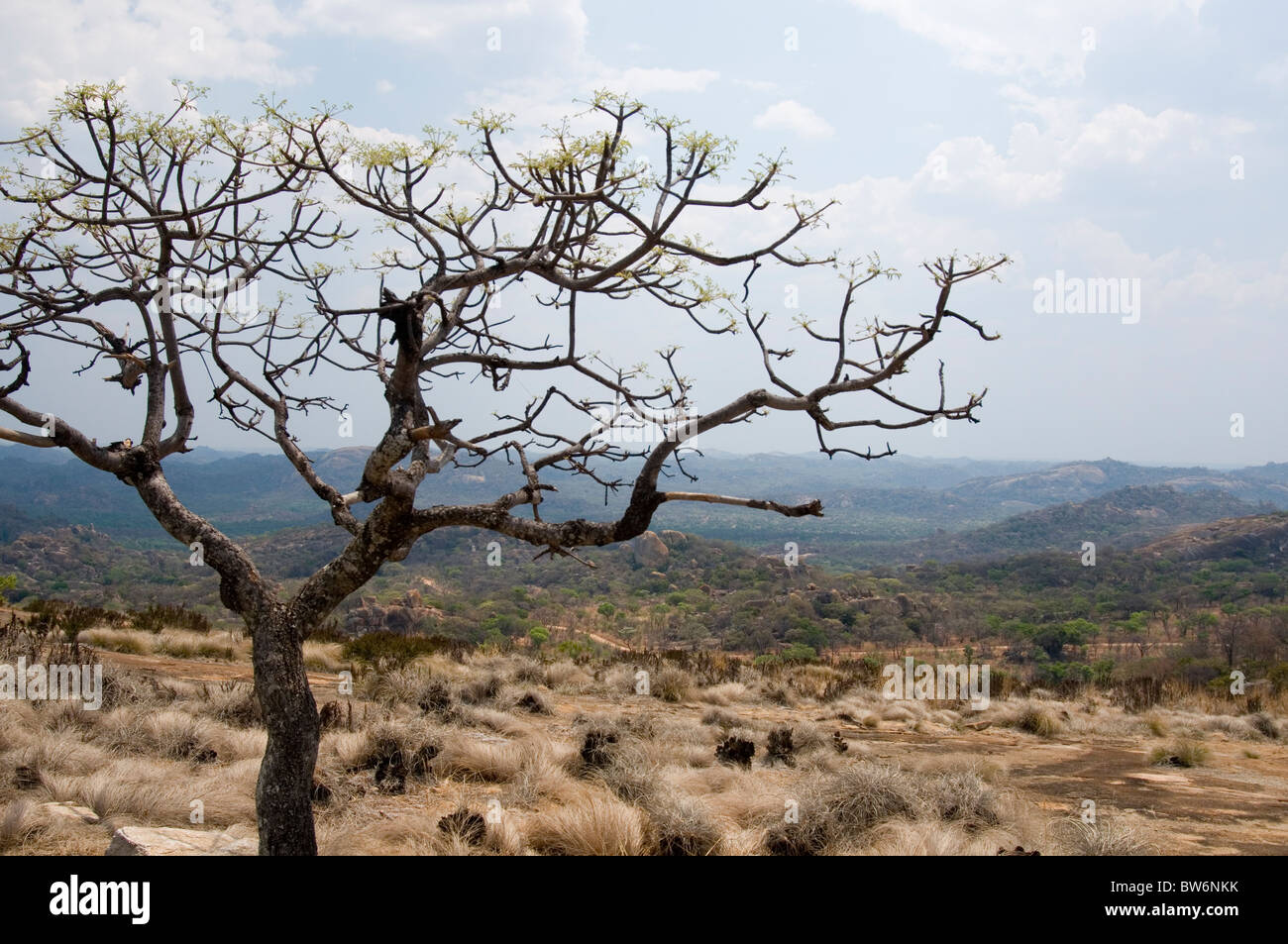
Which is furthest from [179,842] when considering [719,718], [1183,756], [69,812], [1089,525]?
[1089,525]

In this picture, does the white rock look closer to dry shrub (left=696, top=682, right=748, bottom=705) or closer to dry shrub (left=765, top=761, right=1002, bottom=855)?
dry shrub (left=765, top=761, right=1002, bottom=855)

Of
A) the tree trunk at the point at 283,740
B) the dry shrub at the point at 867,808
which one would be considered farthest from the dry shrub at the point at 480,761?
the tree trunk at the point at 283,740

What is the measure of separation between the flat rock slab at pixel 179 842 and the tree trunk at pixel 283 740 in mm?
550

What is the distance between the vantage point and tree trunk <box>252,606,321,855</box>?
13.9 ft

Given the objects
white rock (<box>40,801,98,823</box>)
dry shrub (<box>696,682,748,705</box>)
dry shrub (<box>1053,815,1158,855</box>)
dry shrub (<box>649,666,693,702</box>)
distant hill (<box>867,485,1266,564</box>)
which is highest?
white rock (<box>40,801,98,823</box>)

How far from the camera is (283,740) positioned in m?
4.27

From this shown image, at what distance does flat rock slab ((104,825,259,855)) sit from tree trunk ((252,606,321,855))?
55 cm

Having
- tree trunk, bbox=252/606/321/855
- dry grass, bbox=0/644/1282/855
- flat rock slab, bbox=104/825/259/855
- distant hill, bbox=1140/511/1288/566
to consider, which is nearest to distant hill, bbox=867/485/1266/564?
distant hill, bbox=1140/511/1288/566

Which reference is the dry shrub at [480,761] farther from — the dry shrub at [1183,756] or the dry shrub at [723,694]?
the dry shrub at [1183,756]

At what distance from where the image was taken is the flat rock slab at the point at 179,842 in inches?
169

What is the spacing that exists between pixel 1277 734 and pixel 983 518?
5474 inches
